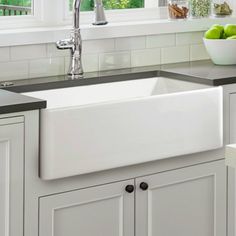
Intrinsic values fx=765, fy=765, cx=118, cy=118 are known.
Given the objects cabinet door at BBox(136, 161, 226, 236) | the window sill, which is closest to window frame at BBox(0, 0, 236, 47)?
the window sill

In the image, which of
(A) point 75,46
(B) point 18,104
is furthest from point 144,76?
(B) point 18,104

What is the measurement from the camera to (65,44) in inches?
137

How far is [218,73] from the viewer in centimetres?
352

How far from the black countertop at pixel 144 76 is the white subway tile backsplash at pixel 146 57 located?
7 cm

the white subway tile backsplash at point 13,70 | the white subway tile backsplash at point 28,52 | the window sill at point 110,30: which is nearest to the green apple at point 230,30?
the window sill at point 110,30

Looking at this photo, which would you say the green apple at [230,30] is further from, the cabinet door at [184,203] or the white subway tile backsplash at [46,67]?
the white subway tile backsplash at [46,67]

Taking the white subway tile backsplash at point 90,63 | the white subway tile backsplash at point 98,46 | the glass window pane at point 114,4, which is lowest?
the white subway tile backsplash at point 90,63

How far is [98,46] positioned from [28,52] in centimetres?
40

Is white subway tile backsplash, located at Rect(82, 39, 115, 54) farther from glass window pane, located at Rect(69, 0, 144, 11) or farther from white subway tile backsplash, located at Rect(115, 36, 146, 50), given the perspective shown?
glass window pane, located at Rect(69, 0, 144, 11)

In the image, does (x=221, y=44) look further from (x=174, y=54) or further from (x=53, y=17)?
(x=53, y=17)

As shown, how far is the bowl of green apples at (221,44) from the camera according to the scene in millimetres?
3762

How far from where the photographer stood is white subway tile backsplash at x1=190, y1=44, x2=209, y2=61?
409 cm

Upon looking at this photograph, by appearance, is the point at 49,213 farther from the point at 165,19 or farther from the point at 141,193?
the point at 165,19

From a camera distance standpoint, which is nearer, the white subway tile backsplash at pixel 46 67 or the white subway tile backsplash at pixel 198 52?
the white subway tile backsplash at pixel 46 67
